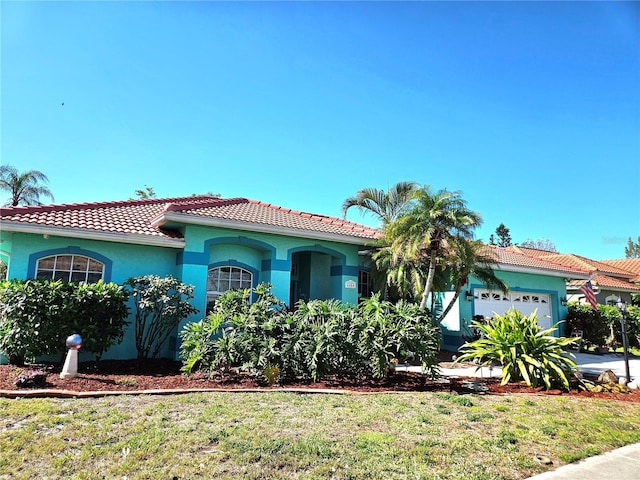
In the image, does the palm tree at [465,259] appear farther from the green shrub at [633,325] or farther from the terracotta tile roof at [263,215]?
the green shrub at [633,325]

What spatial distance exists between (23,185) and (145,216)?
2186cm

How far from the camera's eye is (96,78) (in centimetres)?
1201

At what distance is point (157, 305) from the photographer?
34.1 feet

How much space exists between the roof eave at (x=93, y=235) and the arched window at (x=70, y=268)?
783mm

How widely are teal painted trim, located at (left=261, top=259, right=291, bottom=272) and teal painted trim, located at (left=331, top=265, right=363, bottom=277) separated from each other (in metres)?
2.12

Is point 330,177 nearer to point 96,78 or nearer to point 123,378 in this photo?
point 96,78

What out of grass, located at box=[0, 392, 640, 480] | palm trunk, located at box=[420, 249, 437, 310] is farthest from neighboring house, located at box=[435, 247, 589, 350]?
grass, located at box=[0, 392, 640, 480]

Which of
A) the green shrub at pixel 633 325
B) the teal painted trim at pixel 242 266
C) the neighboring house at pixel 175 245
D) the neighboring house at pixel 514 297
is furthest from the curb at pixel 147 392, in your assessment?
the green shrub at pixel 633 325

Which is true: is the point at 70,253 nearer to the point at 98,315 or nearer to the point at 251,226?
the point at 98,315

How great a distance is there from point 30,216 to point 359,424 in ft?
33.5

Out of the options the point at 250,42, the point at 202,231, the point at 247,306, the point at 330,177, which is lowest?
the point at 247,306

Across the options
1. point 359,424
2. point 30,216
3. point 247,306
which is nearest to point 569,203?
point 247,306

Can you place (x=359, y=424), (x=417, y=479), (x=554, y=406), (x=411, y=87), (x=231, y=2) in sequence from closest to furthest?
(x=417, y=479), (x=359, y=424), (x=554, y=406), (x=231, y=2), (x=411, y=87)

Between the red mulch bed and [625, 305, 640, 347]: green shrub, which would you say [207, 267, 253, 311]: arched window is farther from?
[625, 305, 640, 347]: green shrub
